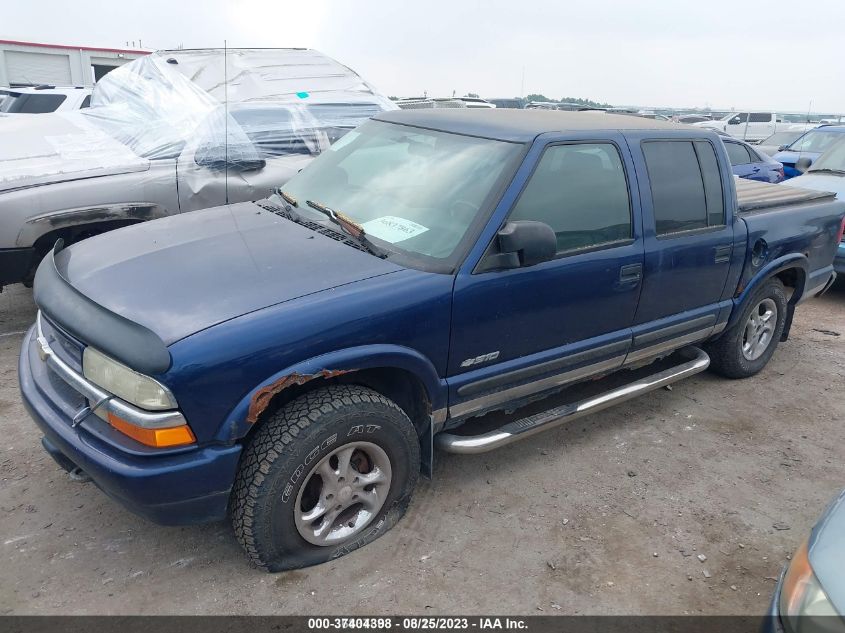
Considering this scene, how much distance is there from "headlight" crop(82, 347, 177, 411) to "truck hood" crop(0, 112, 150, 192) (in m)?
2.67

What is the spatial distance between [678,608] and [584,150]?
2.21m

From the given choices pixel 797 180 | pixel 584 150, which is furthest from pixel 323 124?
pixel 797 180

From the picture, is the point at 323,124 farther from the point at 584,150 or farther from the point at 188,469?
the point at 188,469

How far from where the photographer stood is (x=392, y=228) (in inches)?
122

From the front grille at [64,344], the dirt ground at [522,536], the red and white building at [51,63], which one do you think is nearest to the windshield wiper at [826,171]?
the dirt ground at [522,536]

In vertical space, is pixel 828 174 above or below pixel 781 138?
above

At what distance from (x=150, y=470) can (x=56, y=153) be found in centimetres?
375

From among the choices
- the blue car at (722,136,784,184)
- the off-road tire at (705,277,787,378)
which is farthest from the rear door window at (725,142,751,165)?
the off-road tire at (705,277,787,378)

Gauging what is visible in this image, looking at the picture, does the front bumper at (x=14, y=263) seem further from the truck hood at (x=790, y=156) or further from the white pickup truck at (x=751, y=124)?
the white pickup truck at (x=751, y=124)

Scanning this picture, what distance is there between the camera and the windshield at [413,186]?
3.02 meters

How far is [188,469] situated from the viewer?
2354 millimetres

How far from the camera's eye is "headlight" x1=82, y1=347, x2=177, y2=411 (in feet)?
7.52

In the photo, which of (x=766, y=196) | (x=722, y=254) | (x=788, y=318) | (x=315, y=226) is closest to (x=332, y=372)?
(x=315, y=226)

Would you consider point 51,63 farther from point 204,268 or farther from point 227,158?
point 204,268
